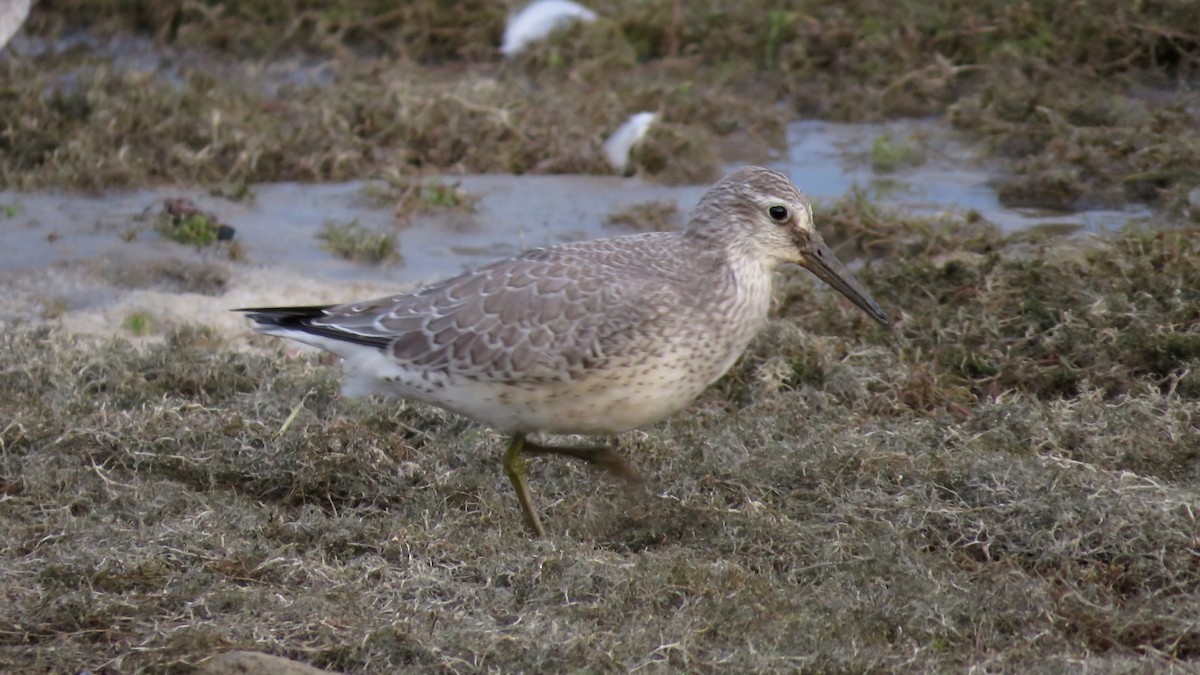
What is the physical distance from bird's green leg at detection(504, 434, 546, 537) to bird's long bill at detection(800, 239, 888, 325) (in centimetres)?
116

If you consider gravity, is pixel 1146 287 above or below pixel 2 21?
below

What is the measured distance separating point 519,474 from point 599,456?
Answer: 0.28m

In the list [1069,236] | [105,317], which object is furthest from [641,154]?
[105,317]

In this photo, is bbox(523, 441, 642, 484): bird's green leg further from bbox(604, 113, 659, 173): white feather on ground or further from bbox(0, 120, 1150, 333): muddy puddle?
bbox(604, 113, 659, 173): white feather on ground

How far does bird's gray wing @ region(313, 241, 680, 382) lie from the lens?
4.78 m

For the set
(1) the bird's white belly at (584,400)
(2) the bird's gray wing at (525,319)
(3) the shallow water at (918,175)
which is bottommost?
(3) the shallow water at (918,175)

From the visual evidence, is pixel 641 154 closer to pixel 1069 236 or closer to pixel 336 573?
pixel 1069 236

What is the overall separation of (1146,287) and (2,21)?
19.2 feet

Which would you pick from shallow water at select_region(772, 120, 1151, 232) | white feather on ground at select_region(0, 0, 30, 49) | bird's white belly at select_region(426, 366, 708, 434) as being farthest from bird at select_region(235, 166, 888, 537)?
white feather on ground at select_region(0, 0, 30, 49)

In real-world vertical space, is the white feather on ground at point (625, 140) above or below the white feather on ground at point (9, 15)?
below

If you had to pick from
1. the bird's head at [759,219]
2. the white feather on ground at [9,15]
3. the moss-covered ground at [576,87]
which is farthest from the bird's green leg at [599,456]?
the white feather on ground at [9,15]

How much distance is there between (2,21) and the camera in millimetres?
8234

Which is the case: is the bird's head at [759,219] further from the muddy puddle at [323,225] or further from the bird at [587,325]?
the muddy puddle at [323,225]

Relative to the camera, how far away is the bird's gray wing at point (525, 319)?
4777 mm
